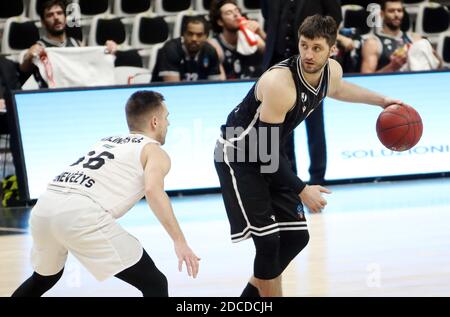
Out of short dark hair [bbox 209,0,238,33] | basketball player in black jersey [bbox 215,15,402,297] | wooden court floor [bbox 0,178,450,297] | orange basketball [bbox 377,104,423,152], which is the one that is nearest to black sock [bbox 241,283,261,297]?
basketball player in black jersey [bbox 215,15,402,297]

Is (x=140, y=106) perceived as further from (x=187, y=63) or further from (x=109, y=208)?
(x=187, y=63)

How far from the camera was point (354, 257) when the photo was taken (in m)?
7.29

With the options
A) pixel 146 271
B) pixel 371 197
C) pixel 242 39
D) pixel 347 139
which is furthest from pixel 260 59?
pixel 146 271

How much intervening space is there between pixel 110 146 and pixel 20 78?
4.94 meters

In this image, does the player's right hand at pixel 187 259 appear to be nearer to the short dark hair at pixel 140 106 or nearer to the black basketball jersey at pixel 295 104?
the short dark hair at pixel 140 106

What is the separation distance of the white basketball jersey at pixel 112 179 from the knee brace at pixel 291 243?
2.89ft

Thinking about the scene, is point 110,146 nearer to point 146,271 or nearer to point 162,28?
point 146,271

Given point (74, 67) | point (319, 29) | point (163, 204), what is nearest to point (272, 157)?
point (319, 29)

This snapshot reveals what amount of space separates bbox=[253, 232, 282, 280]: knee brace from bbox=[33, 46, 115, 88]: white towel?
459 centimetres

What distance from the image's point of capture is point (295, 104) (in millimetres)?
5637

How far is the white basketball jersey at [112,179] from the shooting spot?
17.0 feet

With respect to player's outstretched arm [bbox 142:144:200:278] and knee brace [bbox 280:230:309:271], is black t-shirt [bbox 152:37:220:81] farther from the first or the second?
player's outstretched arm [bbox 142:144:200:278]

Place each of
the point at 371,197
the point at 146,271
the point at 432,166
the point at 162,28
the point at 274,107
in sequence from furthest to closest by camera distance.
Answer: the point at 162,28 → the point at 432,166 → the point at 371,197 → the point at 274,107 → the point at 146,271
